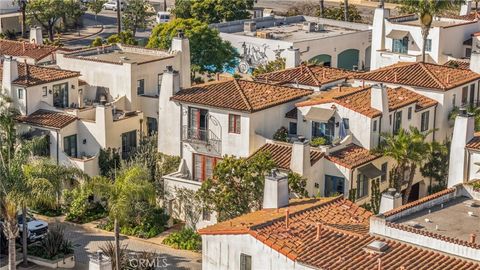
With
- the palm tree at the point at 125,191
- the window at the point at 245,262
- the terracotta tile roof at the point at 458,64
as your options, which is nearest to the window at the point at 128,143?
the palm tree at the point at 125,191

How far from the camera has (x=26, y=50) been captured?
2603 inches

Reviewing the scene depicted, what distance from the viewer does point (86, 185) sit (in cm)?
5131

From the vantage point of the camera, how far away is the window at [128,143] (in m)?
56.5

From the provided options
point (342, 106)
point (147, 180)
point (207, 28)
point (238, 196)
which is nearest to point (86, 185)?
point (147, 180)

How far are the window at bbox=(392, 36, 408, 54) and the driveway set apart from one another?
28.9 meters

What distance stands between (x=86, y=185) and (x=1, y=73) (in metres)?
10.9

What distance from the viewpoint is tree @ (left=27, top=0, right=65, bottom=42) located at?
311ft

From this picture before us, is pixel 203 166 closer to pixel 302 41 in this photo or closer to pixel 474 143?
pixel 474 143

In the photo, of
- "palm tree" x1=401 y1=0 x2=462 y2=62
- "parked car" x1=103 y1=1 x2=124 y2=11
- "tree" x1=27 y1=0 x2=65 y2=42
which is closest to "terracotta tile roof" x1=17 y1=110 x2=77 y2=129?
"palm tree" x1=401 y1=0 x2=462 y2=62

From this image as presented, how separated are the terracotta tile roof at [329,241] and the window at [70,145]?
61.8 feet

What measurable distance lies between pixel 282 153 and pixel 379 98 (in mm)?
5468

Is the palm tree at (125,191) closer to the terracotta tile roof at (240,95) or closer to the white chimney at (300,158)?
the terracotta tile roof at (240,95)

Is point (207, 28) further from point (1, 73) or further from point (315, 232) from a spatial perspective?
point (315, 232)

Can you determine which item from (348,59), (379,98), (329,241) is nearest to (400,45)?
(348,59)
